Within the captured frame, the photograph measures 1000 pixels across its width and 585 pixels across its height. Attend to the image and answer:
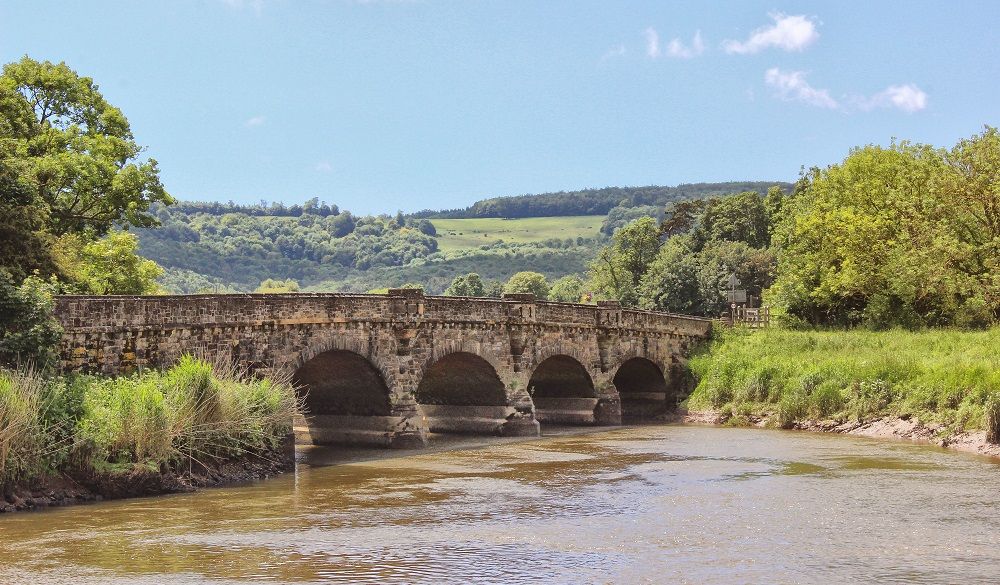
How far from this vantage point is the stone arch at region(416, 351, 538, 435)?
48113mm

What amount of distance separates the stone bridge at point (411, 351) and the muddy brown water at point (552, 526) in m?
4.03

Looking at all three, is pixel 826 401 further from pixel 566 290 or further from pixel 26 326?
pixel 566 290

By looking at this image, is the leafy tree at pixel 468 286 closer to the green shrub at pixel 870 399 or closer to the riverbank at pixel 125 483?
the green shrub at pixel 870 399

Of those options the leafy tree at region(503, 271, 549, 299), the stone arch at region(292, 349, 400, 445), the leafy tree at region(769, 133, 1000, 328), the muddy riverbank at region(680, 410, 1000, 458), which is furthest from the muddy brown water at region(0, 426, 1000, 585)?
the leafy tree at region(503, 271, 549, 299)

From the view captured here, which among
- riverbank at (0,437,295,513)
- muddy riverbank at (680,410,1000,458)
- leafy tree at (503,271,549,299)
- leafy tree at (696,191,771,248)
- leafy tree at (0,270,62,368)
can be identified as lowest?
muddy riverbank at (680,410,1000,458)

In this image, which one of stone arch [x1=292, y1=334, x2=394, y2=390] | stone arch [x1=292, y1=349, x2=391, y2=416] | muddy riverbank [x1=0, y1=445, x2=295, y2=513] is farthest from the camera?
stone arch [x1=292, y1=349, x2=391, y2=416]

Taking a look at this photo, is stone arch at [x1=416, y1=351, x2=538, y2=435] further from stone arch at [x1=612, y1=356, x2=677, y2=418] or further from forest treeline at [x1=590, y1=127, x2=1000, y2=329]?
forest treeline at [x1=590, y1=127, x2=1000, y2=329]

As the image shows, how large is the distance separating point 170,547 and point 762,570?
11.3m

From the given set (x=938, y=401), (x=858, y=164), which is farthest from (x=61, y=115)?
(x=858, y=164)

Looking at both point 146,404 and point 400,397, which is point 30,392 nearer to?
point 146,404

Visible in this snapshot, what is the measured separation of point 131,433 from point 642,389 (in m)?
35.2

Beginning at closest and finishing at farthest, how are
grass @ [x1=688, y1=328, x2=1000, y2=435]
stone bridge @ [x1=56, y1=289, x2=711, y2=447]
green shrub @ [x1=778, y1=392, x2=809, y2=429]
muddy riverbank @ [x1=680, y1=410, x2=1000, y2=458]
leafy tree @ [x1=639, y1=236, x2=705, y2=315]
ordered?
stone bridge @ [x1=56, y1=289, x2=711, y2=447], muddy riverbank @ [x1=680, y1=410, x2=1000, y2=458], grass @ [x1=688, y1=328, x2=1000, y2=435], green shrub @ [x1=778, y1=392, x2=809, y2=429], leafy tree @ [x1=639, y1=236, x2=705, y2=315]

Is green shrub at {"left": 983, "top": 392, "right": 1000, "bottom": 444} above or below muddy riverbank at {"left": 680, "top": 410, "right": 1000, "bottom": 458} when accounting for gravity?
above

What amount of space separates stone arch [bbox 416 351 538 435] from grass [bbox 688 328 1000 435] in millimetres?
11512
